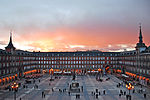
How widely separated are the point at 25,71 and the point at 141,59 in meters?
66.8

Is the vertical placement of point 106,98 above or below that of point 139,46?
below

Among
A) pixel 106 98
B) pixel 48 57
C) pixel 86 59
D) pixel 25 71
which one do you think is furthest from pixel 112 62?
pixel 106 98

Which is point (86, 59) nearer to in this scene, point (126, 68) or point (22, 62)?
point (126, 68)

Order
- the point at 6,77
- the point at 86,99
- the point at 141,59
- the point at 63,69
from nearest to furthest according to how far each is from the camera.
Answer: the point at 86,99 < the point at 6,77 < the point at 141,59 < the point at 63,69

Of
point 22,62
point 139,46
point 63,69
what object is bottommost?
point 63,69

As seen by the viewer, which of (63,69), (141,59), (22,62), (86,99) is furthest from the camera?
(63,69)

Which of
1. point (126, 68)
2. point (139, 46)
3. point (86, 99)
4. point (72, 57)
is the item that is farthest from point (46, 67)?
point (86, 99)

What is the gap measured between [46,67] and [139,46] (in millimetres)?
69503

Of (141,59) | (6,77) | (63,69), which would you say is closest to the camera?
(6,77)

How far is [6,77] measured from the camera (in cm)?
6438

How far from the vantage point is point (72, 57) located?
382ft

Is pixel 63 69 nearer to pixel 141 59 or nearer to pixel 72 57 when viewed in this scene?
pixel 72 57

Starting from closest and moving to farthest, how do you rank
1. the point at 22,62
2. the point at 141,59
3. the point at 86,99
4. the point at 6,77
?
the point at 86,99, the point at 6,77, the point at 141,59, the point at 22,62

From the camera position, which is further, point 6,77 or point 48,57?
point 48,57
